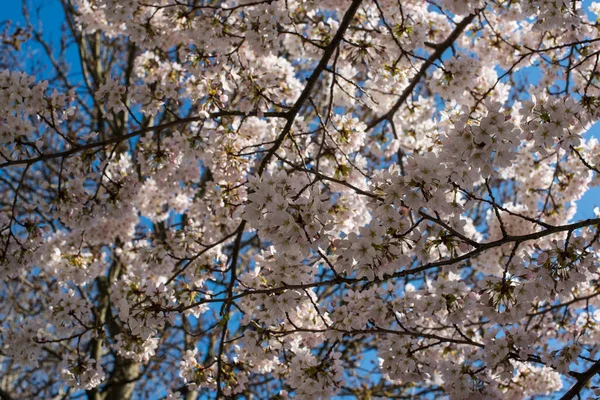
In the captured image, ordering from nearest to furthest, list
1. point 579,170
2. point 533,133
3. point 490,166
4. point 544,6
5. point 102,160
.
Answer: point 490,166 < point 533,133 < point 544,6 < point 102,160 < point 579,170

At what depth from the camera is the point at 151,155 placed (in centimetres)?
413

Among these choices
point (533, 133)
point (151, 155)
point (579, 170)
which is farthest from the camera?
point (579, 170)

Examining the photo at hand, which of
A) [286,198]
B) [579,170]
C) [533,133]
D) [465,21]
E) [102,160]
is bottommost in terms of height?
[286,198]

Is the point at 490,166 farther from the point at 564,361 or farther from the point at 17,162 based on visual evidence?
the point at 17,162

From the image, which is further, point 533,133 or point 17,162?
point 17,162

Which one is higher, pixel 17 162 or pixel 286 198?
pixel 17 162

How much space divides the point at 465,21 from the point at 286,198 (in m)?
2.93

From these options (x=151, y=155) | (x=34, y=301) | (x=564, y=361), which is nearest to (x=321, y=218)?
(x=564, y=361)

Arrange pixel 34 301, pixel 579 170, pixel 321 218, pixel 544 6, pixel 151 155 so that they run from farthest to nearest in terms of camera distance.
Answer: pixel 34 301
pixel 579 170
pixel 151 155
pixel 544 6
pixel 321 218

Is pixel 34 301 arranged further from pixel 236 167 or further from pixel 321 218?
pixel 321 218

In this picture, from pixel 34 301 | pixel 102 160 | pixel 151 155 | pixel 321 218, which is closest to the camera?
pixel 321 218

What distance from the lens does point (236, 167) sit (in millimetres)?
3863

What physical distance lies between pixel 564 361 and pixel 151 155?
312cm

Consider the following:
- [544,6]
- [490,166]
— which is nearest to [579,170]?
[544,6]
